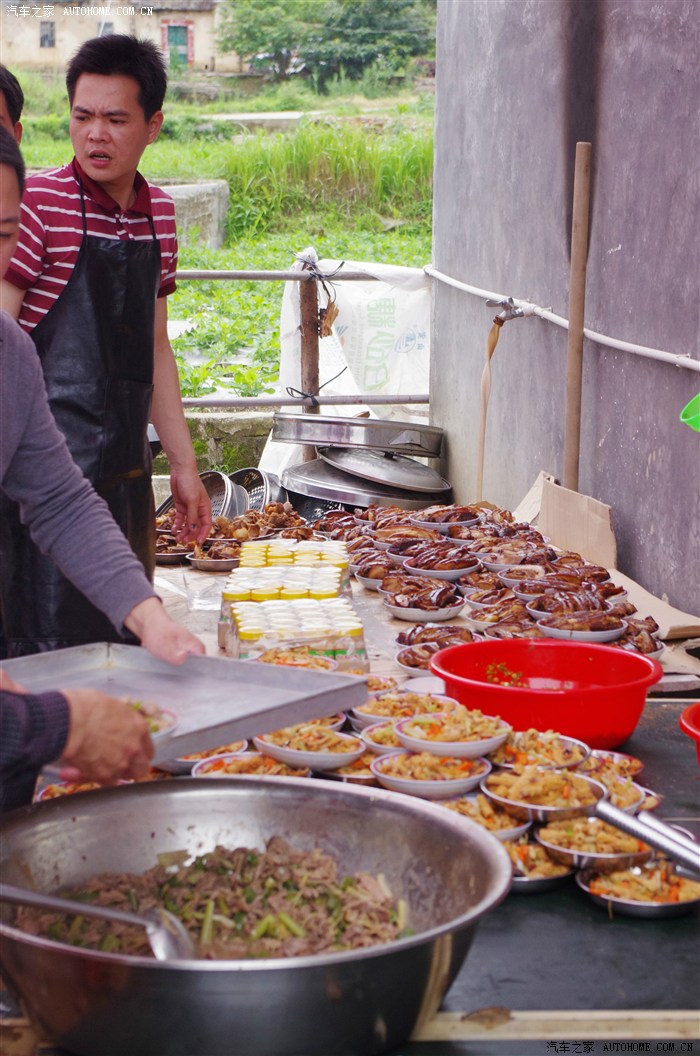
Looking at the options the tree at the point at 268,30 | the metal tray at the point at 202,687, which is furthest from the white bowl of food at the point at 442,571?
the tree at the point at 268,30

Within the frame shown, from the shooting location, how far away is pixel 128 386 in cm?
314

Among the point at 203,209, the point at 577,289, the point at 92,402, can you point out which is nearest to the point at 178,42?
the point at 203,209

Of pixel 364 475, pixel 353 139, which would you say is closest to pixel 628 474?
pixel 364 475

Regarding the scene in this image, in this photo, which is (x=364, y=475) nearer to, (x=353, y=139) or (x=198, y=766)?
(x=198, y=766)

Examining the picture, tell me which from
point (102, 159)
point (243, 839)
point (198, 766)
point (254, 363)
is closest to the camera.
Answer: point (243, 839)

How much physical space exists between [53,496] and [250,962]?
3.24 feet

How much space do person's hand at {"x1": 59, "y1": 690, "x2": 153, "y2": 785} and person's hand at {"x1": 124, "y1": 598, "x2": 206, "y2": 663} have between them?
1.06ft

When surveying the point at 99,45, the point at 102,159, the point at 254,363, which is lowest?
the point at 254,363

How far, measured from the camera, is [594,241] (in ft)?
14.4

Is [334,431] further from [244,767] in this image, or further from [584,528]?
[244,767]

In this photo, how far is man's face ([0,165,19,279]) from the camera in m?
1.66

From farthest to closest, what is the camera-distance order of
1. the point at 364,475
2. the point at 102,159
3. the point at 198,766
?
the point at 364,475 < the point at 102,159 < the point at 198,766

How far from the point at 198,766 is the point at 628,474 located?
8.08ft

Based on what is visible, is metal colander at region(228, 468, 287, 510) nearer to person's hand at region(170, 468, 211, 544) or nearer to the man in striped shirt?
person's hand at region(170, 468, 211, 544)
